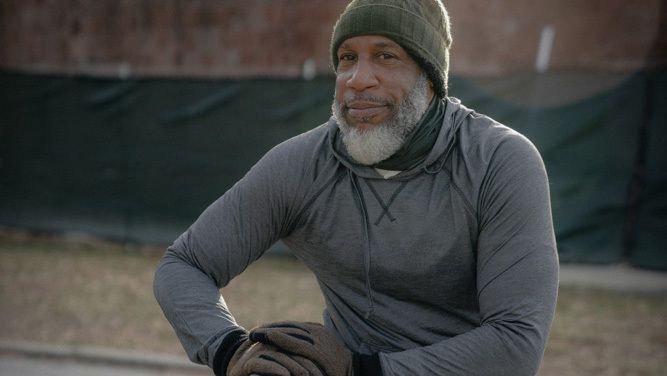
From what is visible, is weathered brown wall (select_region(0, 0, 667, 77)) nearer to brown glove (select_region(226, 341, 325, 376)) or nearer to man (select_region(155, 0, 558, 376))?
man (select_region(155, 0, 558, 376))

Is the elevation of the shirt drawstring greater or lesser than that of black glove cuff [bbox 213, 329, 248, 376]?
greater

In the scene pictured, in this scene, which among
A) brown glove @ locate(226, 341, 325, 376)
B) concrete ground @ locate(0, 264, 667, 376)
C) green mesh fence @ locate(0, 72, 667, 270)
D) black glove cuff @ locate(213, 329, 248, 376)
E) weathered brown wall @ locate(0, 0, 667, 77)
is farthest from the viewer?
weathered brown wall @ locate(0, 0, 667, 77)

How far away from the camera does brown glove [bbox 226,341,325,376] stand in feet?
6.84

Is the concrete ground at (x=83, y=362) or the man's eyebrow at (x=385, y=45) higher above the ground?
the man's eyebrow at (x=385, y=45)

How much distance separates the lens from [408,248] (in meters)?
2.29

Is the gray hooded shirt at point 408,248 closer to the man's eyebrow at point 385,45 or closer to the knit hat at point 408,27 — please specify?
the knit hat at point 408,27

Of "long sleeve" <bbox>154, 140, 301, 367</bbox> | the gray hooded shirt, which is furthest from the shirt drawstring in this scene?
"long sleeve" <bbox>154, 140, 301, 367</bbox>

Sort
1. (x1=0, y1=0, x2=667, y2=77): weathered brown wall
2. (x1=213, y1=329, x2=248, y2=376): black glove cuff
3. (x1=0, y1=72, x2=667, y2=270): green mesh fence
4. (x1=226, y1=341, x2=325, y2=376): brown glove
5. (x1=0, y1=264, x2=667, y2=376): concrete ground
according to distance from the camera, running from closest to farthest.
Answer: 1. (x1=226, y1=341, x2=325, y2=376): brown glove
2. (x1=213, y1=329, x2=248, y2=376): black glove cuff
3. (x1=0, y1=264, x2=667, y2=376): concrete ground
4. (x1=0, y1=72, x2=667, y2=270): green mesh fence
5. (x1=0, y1=0, x2=667, y2=77): weathered brown wall

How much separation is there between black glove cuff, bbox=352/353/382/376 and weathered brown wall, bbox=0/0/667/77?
26.4ft

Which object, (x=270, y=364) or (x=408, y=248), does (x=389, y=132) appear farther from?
(x=270, y=364)

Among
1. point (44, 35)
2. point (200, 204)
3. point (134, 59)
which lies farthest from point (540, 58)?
point (44, 35)

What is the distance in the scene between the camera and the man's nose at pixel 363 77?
2.38 metres

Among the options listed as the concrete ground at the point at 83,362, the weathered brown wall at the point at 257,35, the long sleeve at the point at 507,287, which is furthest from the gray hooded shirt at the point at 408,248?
the weathered brown wall at the point at 257,35

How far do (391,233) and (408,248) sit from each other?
0.07 m
